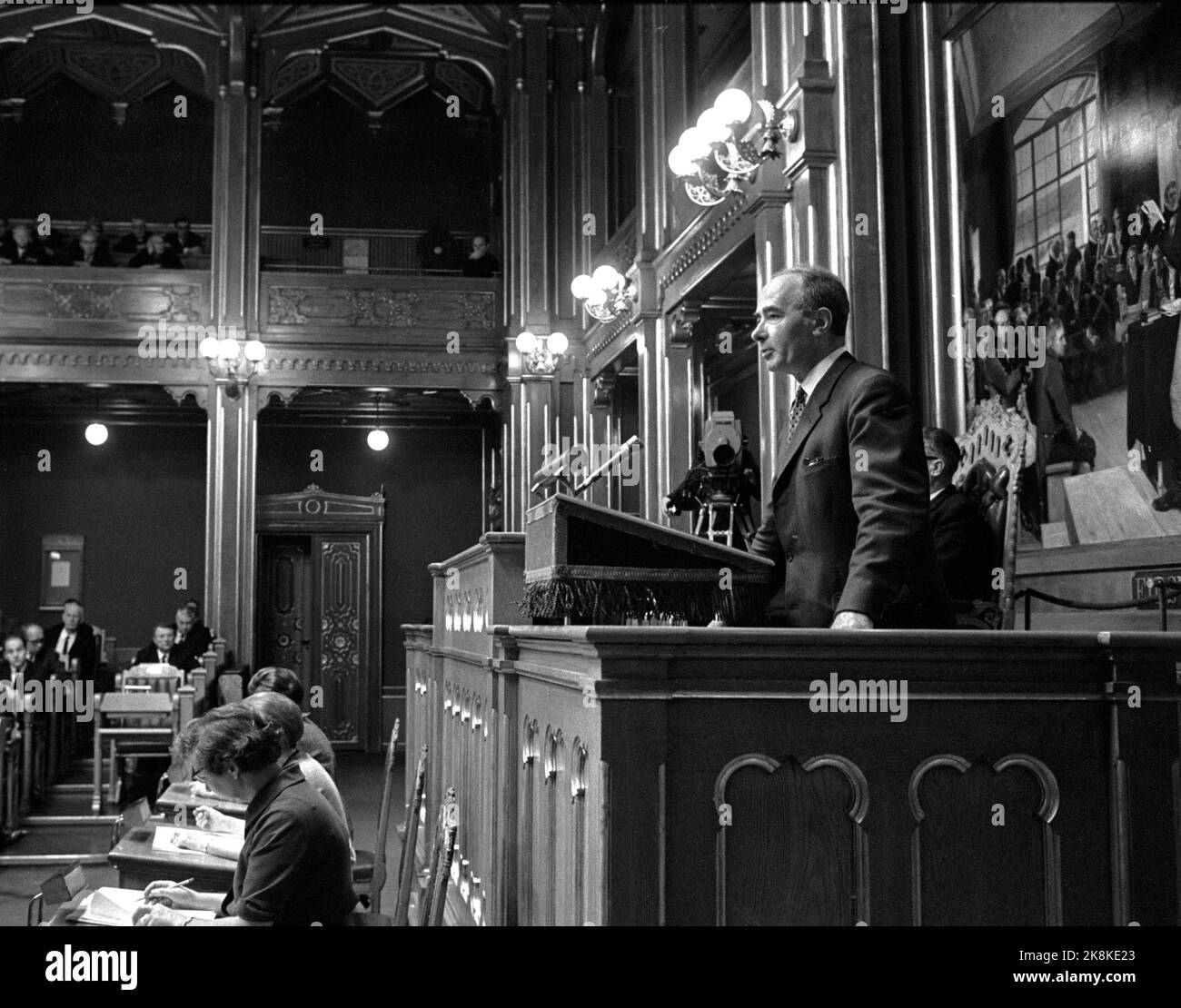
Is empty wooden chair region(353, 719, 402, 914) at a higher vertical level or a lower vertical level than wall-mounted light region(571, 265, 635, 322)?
lower

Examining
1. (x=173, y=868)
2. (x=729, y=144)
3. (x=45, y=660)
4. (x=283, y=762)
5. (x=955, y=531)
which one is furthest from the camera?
(x=45, y=660)

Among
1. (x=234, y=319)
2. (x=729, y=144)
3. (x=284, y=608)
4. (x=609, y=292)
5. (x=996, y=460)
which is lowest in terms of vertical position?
(x=284, y=608)

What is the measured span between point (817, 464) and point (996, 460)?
2.60 metres

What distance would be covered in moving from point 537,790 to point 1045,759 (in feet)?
3.19

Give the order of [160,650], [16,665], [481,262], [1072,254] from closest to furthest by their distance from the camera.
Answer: [1072,254]
[16,665]
[160,650]
[481,262]

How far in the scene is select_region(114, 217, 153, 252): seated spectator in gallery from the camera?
14.7 metres

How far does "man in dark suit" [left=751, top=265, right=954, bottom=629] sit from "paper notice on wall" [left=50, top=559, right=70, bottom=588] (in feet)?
46.5

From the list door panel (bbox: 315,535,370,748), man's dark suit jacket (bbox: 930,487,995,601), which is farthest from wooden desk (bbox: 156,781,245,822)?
door panel (bbox: 315,535,370,748)

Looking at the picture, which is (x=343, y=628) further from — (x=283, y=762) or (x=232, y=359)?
(x=283, y=762)

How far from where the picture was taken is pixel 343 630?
15.7 meters

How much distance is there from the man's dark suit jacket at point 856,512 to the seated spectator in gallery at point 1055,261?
7.71ft

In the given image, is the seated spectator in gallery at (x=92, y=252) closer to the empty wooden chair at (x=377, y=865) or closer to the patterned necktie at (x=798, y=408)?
the empty wooden chair at (x=377, y=865)

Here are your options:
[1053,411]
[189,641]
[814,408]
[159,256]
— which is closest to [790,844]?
[814,408]

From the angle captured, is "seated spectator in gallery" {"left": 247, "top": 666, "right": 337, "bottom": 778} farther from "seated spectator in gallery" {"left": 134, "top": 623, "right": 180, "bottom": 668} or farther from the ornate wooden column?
the ornate wooden column
